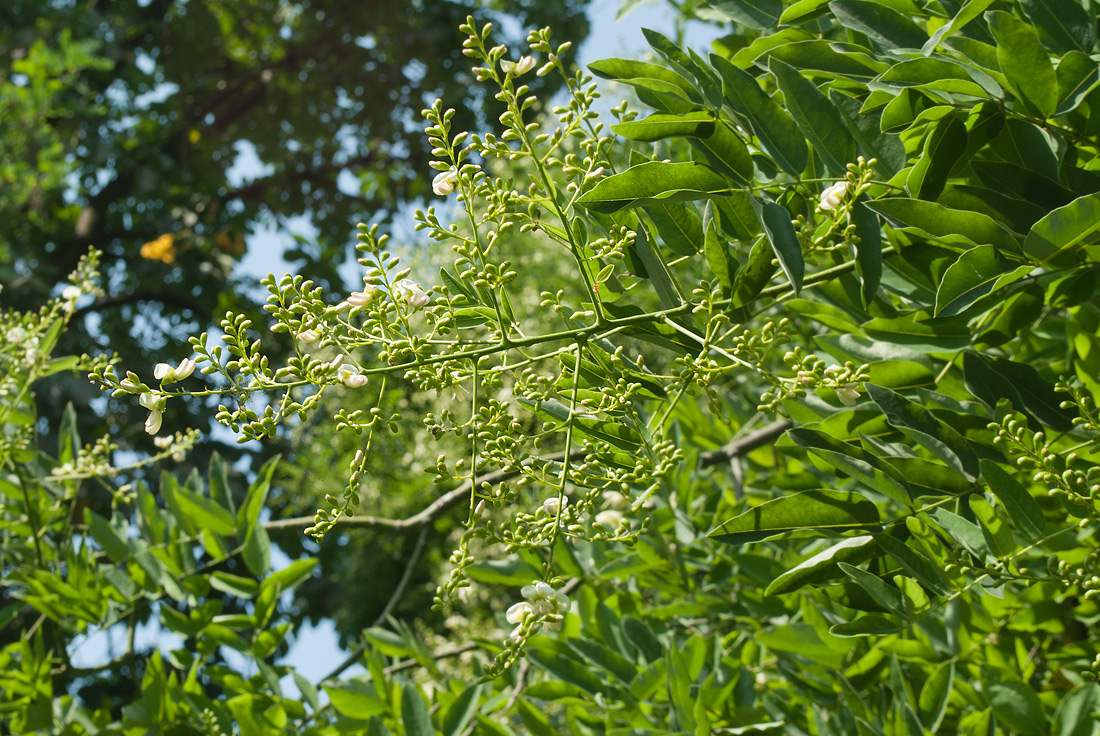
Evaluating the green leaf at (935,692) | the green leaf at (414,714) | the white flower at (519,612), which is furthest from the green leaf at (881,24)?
the green leaf at (414,714)

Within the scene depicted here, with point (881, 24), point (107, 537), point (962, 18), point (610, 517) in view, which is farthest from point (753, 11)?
point (107, 537)

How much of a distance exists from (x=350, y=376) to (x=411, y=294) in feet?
0.25

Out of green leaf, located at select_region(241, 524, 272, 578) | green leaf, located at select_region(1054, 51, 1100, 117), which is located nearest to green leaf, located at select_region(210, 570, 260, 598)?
green leaf, located at select_region(241, 524, 272, 578)

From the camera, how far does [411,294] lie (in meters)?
0.64

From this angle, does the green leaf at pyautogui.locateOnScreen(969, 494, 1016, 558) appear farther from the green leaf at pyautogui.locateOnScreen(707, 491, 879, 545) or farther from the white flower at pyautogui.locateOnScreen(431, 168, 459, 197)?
the white flower at pyautogui.locateOnScreen(431, 168, 459, 197)

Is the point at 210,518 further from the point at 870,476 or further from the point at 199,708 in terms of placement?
the point at 870,476

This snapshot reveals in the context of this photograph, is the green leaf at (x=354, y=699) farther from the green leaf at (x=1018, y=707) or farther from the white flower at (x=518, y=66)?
the white flower at (x=518, y=66)

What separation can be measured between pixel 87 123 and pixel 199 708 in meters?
3.50

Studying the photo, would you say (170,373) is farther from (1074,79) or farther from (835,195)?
(1074,79)

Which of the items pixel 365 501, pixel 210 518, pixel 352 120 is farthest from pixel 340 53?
pixel 210 518

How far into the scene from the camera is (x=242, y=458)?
3.52 m

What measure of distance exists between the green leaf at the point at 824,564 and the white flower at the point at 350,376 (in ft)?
1.16

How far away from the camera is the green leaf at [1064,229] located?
1.92ft

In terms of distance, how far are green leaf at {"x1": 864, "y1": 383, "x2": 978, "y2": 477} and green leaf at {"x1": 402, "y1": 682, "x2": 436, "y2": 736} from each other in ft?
2.33
